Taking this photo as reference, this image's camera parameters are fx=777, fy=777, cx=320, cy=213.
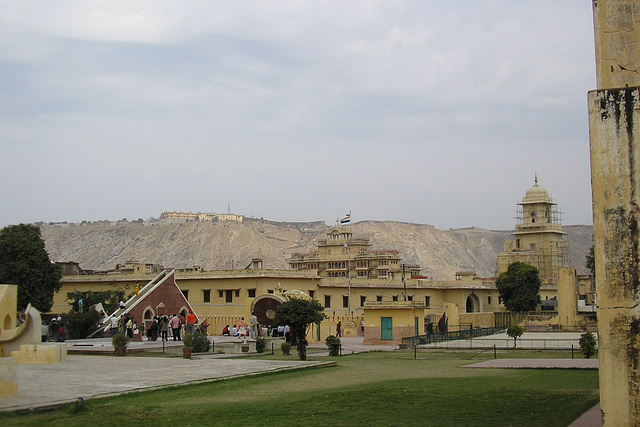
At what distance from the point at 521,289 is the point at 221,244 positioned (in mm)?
91454

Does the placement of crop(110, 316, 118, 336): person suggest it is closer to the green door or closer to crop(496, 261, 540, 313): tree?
the green door

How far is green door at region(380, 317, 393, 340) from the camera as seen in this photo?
4384 cm

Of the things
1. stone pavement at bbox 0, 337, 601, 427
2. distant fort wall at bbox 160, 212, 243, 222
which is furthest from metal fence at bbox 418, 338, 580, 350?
distant fort wall at bbox 160, 212, 243, 222

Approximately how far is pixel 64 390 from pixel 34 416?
2845 millimetres

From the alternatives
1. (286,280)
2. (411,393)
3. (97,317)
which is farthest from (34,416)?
(286,280)

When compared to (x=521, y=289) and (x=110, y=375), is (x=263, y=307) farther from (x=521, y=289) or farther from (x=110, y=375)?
(x=521, y=289)

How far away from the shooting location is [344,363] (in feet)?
80.6

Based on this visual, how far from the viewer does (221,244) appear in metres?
156

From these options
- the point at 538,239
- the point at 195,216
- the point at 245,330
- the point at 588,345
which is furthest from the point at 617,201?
the point at 195,216

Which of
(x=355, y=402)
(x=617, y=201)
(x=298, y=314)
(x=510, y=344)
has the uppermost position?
(x=617, y=201)

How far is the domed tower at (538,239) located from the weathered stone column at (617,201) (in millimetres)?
85182

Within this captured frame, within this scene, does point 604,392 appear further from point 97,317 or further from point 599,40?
point 97,317

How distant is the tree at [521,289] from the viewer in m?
72.2

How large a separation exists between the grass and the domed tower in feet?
257
